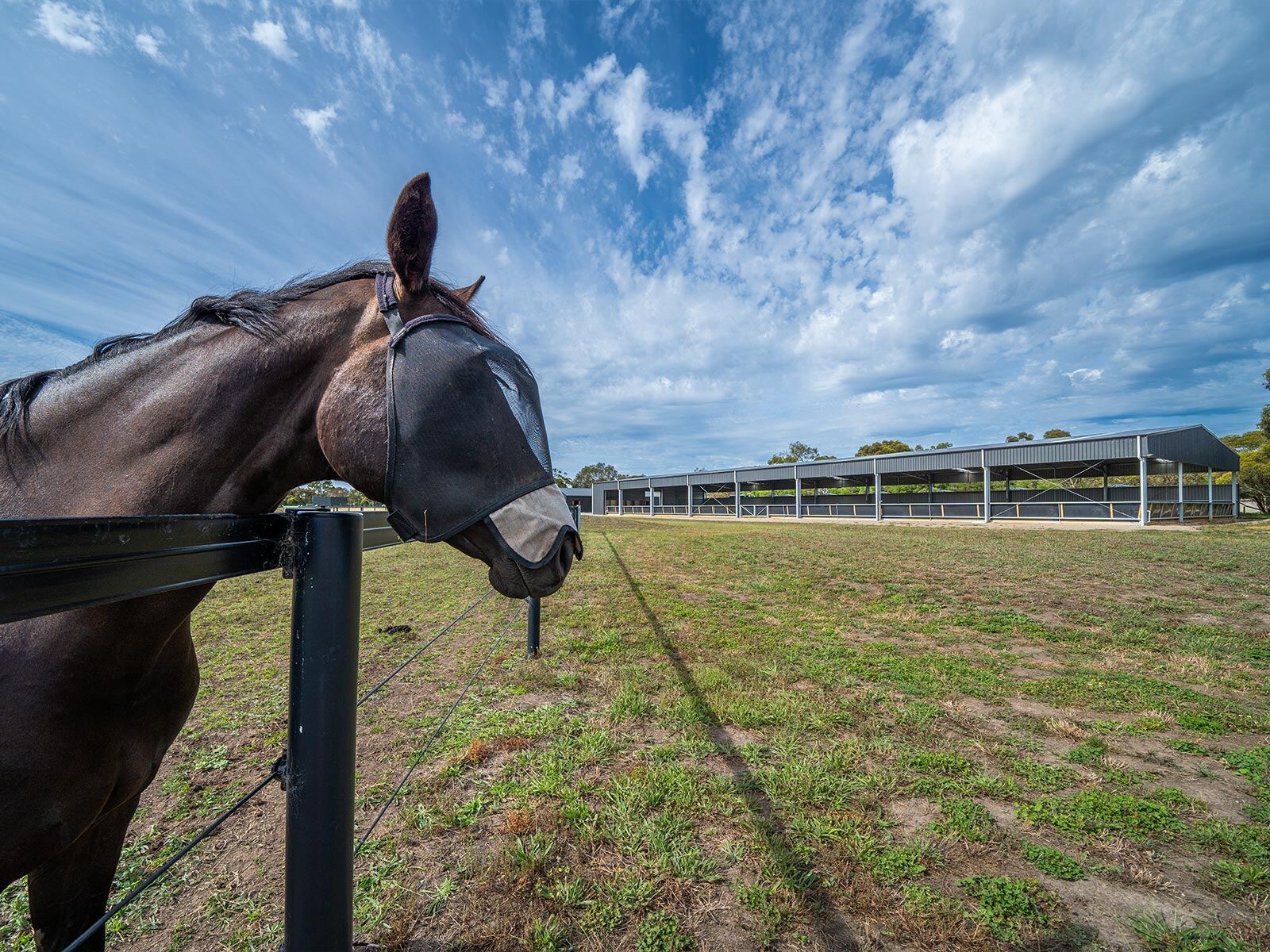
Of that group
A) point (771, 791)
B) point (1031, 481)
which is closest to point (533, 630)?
point (771, 791)

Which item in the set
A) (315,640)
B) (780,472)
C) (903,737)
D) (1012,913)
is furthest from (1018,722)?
(780,472)

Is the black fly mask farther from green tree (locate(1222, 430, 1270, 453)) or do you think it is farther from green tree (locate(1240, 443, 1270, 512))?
green tree (locate(1222, 430, 1270, 453))

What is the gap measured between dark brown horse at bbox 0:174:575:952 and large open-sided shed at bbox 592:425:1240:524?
80.8ft

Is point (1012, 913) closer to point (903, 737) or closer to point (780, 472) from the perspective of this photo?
point (903, 737)

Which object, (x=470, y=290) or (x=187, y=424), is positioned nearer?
(x=187, y=424)

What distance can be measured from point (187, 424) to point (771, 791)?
2659 millimetres

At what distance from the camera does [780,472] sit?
30562 mm

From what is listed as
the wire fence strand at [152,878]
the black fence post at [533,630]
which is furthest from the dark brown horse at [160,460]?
the black fence post at [533,630]

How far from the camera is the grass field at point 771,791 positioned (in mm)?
1664

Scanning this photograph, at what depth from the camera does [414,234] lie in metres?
1.10

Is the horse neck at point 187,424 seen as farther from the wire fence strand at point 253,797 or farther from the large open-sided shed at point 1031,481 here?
the large open-sided shed at point 1031,481

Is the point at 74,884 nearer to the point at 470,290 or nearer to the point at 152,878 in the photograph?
the point at 152,878

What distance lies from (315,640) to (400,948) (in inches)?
58.6

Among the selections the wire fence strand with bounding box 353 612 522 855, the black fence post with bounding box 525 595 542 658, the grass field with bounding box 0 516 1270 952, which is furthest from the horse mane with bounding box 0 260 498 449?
the black fence post with bounding box 525 595 542 658
